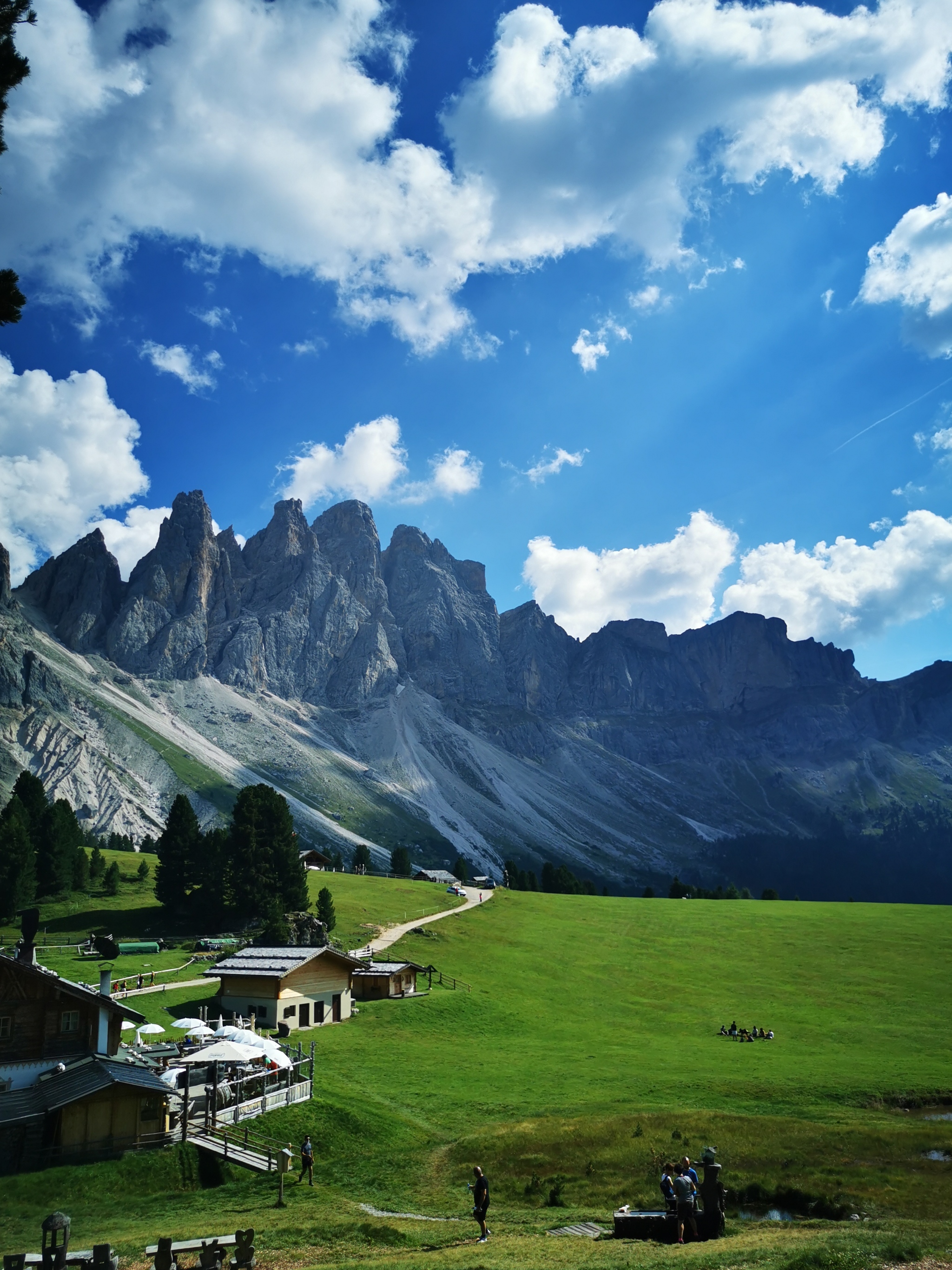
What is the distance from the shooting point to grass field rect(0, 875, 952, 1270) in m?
20.3

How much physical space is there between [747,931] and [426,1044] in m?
54.3

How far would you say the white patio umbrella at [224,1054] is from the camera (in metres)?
29.8

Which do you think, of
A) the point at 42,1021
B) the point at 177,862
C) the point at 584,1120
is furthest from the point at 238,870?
the point at 584,1120

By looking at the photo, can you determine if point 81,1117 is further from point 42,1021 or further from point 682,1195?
point 682,1195

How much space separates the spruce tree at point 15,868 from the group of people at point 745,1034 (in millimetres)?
55285

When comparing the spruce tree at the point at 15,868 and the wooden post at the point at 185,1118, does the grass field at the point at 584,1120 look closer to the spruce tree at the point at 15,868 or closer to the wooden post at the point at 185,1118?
the wooden post at the point at 185,1118

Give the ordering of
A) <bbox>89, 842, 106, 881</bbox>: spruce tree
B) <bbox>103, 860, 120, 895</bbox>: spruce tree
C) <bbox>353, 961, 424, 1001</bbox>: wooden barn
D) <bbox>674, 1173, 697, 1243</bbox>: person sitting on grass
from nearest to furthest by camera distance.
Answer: <bbox>674, 1173, 697, 1243</bbox>: person sitting on grass, <bbox>353, 961, 424, 1001</bbox>: wooden barn, <bbox>103, 860, 120, 895</bbox>: spruce tree, <bbox>89, 842, 106, 881</bbox>: spruce tree

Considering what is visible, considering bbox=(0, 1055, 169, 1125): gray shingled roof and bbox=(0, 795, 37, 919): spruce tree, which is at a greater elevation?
bbox=(0, 795, 37, 919): spruce tree

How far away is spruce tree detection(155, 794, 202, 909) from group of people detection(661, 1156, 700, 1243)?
204ft

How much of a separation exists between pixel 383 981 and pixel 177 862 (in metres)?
27.7

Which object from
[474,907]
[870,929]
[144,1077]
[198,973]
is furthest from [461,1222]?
[870,929]

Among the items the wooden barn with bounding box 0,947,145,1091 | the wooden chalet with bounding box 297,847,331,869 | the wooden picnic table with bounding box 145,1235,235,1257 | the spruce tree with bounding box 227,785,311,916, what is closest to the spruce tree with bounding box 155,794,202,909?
the spruce tree with bounding box 227,785,311,916

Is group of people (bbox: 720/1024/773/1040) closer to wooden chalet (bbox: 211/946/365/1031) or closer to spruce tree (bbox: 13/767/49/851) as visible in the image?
wooden chalet (bbox: 211/946/365/1031)

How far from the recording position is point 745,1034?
5144 cm
